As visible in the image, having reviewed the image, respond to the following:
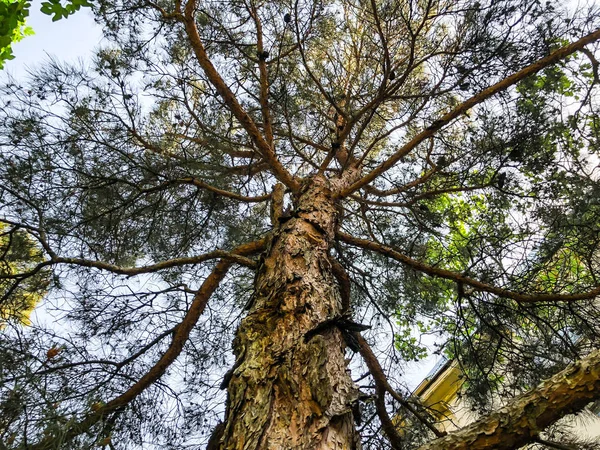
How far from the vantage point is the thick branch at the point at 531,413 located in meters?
1.31

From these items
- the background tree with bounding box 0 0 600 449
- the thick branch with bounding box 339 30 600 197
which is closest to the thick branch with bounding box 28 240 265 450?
the background tree with bounding box 0 0 600 449

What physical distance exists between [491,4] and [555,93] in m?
0.90

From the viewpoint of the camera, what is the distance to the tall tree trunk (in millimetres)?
1268

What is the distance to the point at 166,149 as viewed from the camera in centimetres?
373

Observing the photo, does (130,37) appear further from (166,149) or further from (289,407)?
(289,407)

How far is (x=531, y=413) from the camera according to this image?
1.35 metres

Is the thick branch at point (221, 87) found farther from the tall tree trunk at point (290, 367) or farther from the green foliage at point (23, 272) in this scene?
the green foliage at point (23, 272)

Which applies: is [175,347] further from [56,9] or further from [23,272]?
[56,9]

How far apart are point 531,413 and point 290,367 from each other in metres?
0.75

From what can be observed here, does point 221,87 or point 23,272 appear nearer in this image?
point 221,87

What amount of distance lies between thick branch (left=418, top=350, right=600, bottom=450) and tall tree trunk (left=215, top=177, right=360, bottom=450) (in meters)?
0.31

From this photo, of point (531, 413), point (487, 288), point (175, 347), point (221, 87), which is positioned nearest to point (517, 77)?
point (487, 288)

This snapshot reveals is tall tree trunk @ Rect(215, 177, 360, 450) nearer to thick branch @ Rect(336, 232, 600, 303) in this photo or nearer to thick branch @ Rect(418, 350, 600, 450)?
thick branch @ Rect(418, 350, 600, 450)

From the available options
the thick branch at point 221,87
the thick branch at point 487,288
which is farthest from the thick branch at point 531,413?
the thick branch at point 221,87
